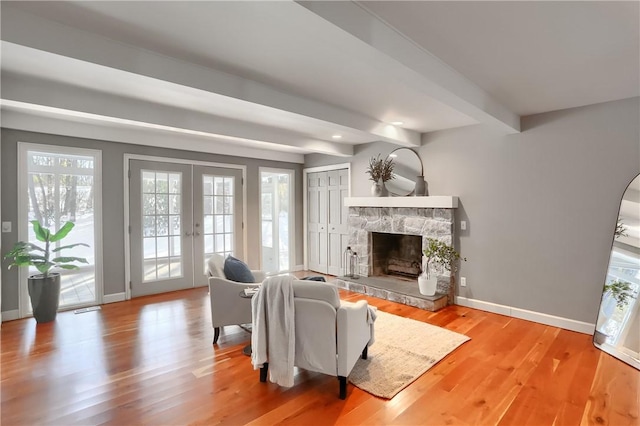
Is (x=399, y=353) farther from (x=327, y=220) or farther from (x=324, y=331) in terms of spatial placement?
(x=327, y=220)

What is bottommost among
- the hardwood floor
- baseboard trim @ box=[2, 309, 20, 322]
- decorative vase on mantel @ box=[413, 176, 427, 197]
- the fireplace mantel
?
the hardwood floor

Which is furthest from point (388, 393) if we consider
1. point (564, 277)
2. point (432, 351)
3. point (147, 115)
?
point (147, 115)

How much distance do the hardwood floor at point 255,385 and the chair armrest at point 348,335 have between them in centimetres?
24

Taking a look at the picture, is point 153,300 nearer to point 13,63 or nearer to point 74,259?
point 74,259

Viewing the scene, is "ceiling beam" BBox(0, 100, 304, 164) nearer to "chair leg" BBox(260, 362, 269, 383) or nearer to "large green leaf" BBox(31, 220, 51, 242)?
"large green leaf" BBox(31, 220, 51, 242)

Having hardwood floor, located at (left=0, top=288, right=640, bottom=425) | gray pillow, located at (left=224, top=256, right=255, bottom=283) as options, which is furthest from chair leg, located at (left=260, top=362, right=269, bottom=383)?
gray pillow, located at (left=224, top=256, right=255, bottom=283)

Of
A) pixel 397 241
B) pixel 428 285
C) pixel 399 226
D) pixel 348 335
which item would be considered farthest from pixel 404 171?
pixel 348 335

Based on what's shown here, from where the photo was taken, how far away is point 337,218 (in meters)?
6.14

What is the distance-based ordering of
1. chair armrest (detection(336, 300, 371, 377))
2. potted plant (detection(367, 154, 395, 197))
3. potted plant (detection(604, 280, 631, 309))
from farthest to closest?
potted plant (detection(367, 154, 395, 197)) < potted plant (detection(604, 280, 631, 309)) < chair armrest (detection(336, 300, 371, 377))

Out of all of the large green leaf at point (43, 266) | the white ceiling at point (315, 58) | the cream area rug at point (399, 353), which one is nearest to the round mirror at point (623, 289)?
the white ceiling at point (315, 58)

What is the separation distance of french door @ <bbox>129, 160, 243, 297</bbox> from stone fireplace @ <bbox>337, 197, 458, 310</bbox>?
213 centimetres

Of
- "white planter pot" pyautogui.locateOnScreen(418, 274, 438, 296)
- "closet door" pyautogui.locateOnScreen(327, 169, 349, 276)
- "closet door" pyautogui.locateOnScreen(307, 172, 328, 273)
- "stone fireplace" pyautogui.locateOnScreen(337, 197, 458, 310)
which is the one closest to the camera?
"white planter pot" pyautogui.locateOnScreen(418, 274, 438, 296)

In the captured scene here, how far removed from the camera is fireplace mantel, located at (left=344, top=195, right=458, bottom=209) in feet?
14.3

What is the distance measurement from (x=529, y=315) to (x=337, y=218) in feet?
10.9
